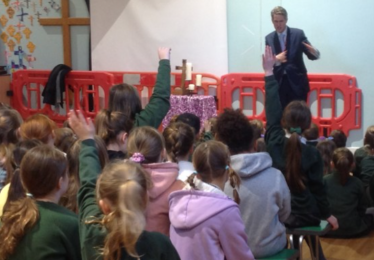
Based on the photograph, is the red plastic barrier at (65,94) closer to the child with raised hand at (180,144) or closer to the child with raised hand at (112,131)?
the child with raised hand at (112,131)

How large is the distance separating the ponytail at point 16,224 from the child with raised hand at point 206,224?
2.10 ft

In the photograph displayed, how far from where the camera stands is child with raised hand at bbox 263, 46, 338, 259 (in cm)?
355

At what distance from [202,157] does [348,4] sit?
4.63m

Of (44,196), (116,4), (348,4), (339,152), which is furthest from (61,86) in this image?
(44,196)

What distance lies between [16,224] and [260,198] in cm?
132

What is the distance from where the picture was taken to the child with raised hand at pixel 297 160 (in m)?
3.55

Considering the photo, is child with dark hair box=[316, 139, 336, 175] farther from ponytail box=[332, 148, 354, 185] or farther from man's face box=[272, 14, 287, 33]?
man's face box=[272, 14, 287, 33]

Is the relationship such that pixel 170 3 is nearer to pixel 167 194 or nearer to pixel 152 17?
pixel 152 17

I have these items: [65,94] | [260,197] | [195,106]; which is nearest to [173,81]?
[195,106]

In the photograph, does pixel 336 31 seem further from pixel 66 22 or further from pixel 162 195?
pixel 162 195

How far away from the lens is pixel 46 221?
226 centimetres

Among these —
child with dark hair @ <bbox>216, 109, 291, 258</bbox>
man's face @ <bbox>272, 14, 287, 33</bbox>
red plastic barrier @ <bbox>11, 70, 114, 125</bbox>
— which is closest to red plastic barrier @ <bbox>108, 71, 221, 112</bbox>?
red plastic barrier @ <bbox>11, 70, 114, 125</bbox>

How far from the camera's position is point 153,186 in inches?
107

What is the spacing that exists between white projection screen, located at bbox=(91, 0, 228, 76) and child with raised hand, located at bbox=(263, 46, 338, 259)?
376 cm
